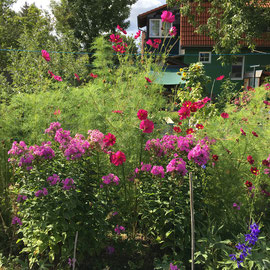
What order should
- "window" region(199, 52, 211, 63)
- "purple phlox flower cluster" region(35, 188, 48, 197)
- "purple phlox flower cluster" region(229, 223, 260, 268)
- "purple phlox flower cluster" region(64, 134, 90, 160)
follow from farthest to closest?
"window" region(199, 52, 211, 63) → "purple phlox flower cluster" region(64, 134, 90, 160) → "purple phlox flower cluster" region(35, 188, 48, 197) → "purple phlox flower cluster" region(229, 223, 260, 268)

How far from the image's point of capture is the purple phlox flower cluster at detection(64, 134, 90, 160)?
6.30 ft

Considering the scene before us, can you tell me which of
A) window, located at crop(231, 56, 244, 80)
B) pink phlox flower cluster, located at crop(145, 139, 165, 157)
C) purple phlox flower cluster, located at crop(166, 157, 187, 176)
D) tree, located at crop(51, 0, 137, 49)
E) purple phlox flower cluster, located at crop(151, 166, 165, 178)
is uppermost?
tree, located at crop(51, 0, 137, 49)

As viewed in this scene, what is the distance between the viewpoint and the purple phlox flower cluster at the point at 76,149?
6.30ft

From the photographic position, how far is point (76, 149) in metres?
1.94

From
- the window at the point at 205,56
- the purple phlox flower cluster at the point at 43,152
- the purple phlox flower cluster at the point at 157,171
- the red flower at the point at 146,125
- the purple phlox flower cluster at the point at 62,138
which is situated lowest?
the purple phlox flower cluster at the point at 157,171

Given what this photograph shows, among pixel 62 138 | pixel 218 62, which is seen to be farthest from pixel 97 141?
pixel 218 62

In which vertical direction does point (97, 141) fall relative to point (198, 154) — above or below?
above

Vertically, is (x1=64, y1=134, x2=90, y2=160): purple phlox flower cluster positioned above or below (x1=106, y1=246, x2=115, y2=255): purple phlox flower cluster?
above

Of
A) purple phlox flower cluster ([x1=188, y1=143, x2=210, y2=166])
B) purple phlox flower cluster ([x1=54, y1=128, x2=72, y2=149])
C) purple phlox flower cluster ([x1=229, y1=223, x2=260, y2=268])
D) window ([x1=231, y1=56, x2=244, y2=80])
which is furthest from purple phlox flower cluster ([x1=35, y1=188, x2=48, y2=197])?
window ([x1=231, y1=56, x2=244, y2=80])

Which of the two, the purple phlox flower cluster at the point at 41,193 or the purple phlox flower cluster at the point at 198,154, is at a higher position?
the purple phlox flower cluster at the point at 198,154

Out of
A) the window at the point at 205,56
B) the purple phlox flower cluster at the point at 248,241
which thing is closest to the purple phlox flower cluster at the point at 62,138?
the purple phlox flower cluster at the point at 248,241

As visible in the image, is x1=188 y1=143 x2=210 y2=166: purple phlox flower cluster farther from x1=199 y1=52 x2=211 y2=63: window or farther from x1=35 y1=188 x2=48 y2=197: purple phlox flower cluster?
x1=199 y1=52 x2=211 y2=63: window

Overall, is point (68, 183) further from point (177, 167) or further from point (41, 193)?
point (177, 167)

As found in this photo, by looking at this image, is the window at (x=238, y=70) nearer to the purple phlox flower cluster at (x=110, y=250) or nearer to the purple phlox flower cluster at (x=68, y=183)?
the purple phlox flower cluster at (x=110, y=250)
